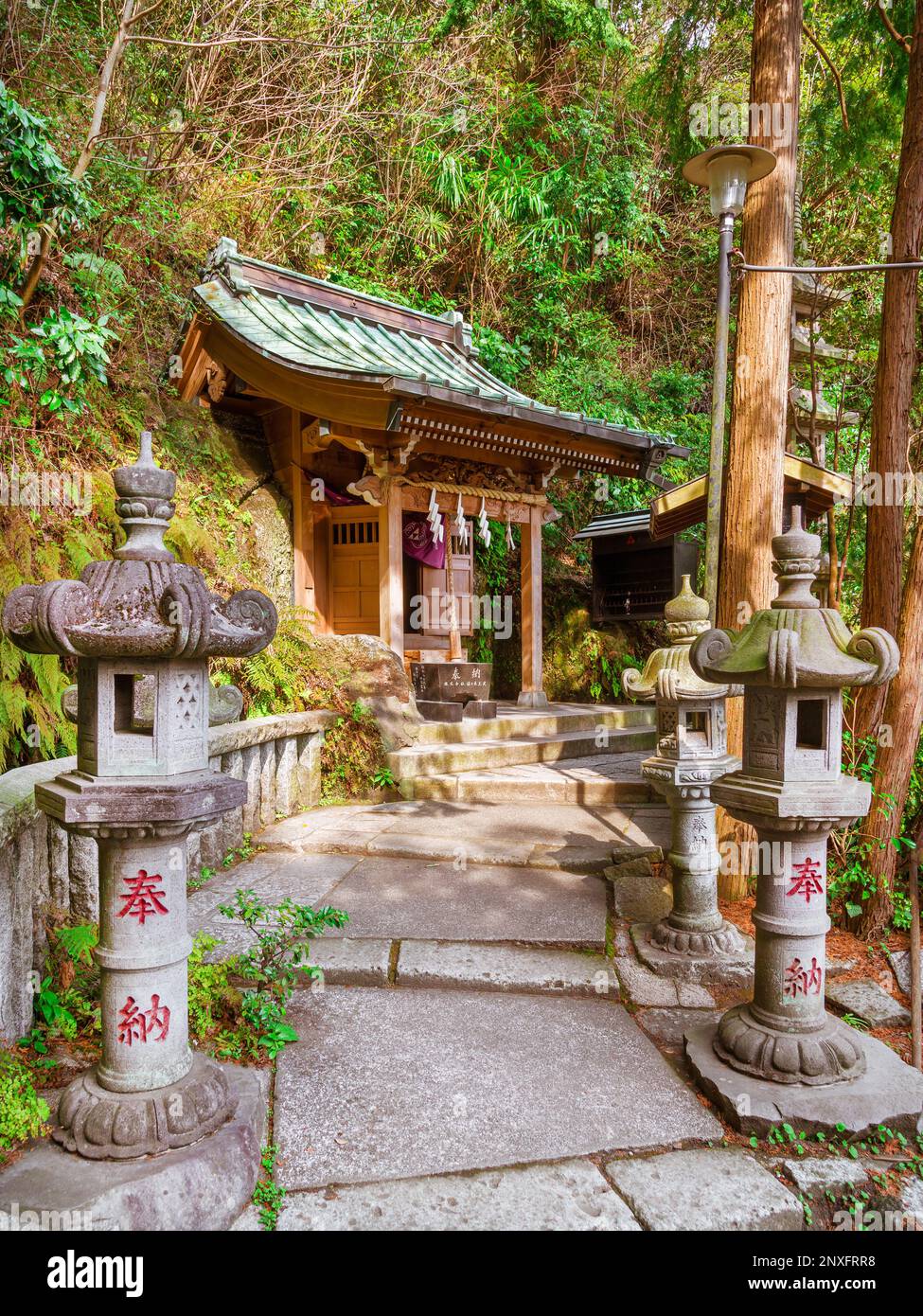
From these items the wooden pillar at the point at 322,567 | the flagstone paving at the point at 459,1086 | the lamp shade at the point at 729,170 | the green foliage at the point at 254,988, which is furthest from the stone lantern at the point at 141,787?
→ the wooden pillar at the point at 322,567

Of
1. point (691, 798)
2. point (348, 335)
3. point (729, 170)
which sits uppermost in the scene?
point (348, 335)

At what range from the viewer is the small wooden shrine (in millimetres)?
10961

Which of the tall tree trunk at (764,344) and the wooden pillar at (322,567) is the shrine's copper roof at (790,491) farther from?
the wooden pillar at (322,567)

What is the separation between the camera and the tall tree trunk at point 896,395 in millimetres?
4500

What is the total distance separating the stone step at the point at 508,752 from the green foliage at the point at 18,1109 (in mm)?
4611

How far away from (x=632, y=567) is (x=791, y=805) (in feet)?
29.8

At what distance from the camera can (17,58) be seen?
6410 millimetres

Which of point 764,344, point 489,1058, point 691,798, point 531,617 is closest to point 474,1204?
point 489,1058

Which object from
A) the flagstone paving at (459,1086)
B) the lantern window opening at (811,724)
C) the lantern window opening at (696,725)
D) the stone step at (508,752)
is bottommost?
the flagstone paving at (459,1086)

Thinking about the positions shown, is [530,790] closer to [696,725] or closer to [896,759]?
[696,725]

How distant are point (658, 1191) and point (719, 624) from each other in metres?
3.22

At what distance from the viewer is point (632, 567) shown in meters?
11.5

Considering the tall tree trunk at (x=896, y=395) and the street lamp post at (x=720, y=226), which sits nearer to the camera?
the street lamp post at (x=720, y=226)

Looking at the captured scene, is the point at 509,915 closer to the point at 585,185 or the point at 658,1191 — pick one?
the point at 658,1191
